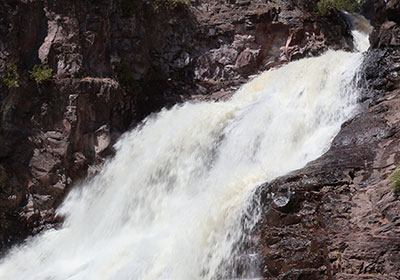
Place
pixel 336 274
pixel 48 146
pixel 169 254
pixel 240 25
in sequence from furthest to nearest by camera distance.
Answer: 1. pixel 240 25
2. pixel 48 146
3. pixel 169 254
4. pixel 336 274

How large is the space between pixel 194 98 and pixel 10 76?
6040 millimetres

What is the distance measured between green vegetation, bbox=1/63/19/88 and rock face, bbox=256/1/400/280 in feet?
24.4

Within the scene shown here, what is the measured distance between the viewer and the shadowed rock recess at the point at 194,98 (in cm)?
623

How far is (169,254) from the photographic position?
24.6 feet

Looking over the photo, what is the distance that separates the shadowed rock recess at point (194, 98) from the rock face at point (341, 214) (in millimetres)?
17

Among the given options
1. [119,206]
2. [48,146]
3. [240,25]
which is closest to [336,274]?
[119,206]

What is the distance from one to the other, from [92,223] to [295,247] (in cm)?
592

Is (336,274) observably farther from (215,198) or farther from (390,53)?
(390,53)

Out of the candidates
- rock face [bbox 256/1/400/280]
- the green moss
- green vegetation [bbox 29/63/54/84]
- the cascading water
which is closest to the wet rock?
rock face [bbox 256/1/400/280]

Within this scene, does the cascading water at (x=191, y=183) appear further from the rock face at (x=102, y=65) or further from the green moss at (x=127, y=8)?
the green moss at (x=127, y=8)

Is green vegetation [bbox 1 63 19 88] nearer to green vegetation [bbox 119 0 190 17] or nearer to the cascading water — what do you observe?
the cascading water

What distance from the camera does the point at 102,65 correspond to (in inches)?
521

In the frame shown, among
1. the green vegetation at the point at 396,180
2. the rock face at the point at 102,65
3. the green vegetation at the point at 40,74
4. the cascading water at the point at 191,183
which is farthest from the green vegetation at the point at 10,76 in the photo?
the green vegetation at the point at 396,180

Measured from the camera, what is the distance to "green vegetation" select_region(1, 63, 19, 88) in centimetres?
1115
